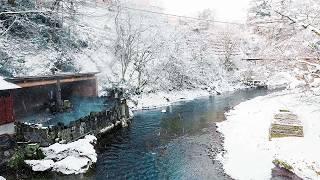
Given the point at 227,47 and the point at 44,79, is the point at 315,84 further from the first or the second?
the point at 227,47

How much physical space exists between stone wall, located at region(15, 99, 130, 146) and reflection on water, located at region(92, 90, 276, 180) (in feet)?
3.83

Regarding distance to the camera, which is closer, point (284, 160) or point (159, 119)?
point (284, 160)

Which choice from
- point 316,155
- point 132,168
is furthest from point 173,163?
point 316,155

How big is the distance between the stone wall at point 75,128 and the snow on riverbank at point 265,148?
9583 millimetres

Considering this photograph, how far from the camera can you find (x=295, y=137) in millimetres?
24391

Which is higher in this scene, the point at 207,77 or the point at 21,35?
the point at 21,35

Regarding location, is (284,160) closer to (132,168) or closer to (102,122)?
(132,168)

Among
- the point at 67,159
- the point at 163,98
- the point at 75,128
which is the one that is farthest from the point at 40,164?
the point at 163,98

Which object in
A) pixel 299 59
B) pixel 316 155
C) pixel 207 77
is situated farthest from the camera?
pixel 207 77

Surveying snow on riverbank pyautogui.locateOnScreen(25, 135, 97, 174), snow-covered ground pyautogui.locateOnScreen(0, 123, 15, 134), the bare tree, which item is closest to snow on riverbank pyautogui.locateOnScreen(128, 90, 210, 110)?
the bare tree

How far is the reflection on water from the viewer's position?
21062 mm

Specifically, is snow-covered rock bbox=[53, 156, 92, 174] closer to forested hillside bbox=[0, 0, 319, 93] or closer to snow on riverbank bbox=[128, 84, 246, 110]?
forested hillside bbox=[0, 0, 319, 93]

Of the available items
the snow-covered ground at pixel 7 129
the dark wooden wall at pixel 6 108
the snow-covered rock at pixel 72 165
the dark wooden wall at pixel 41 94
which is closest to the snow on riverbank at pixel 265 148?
the snow-covered rock at pixel 72 165

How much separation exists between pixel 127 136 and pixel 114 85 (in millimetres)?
18099
